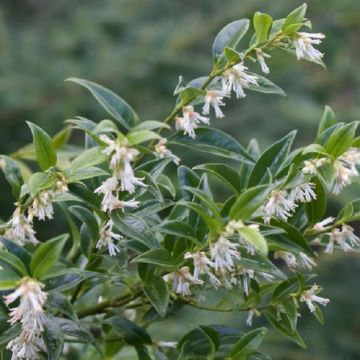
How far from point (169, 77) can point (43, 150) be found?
234 cm

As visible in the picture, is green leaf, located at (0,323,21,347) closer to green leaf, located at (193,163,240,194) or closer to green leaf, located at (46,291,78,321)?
green leaf, located at (46,291,78,321)

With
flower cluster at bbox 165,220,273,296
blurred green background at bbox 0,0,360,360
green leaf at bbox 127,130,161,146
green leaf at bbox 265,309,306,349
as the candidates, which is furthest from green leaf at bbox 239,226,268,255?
blurred green background at bbox 0,0,360,360

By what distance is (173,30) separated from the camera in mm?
2975

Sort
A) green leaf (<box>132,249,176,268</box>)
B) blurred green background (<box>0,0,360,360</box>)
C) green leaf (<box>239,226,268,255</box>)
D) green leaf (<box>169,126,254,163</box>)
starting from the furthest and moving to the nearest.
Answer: blurred green background (<box>0,0,360,360</box>), green leaf (<box>169,126,254,163</box>), green leaf (<box>132,249,176,268</box>), green leaf (<box>239,226,268,255</box>)

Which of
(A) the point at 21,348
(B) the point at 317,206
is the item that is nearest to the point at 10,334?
(A) the point at 21,348

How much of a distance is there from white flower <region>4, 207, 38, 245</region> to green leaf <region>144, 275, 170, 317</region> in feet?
0.41

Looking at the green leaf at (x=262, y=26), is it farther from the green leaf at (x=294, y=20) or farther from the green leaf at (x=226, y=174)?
the green leaf at (x=226, y=174)

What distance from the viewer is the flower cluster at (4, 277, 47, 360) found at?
611 mm

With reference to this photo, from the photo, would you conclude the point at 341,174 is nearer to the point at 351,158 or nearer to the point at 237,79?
the point at 351,158

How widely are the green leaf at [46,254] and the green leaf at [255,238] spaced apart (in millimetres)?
146

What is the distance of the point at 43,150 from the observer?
28.2 inches

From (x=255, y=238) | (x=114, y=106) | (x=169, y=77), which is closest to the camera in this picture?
(x=255, y=238)

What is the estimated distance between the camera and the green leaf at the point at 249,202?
647 millimetres

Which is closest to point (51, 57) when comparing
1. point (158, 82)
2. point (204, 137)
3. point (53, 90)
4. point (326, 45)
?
point (53, 90)
